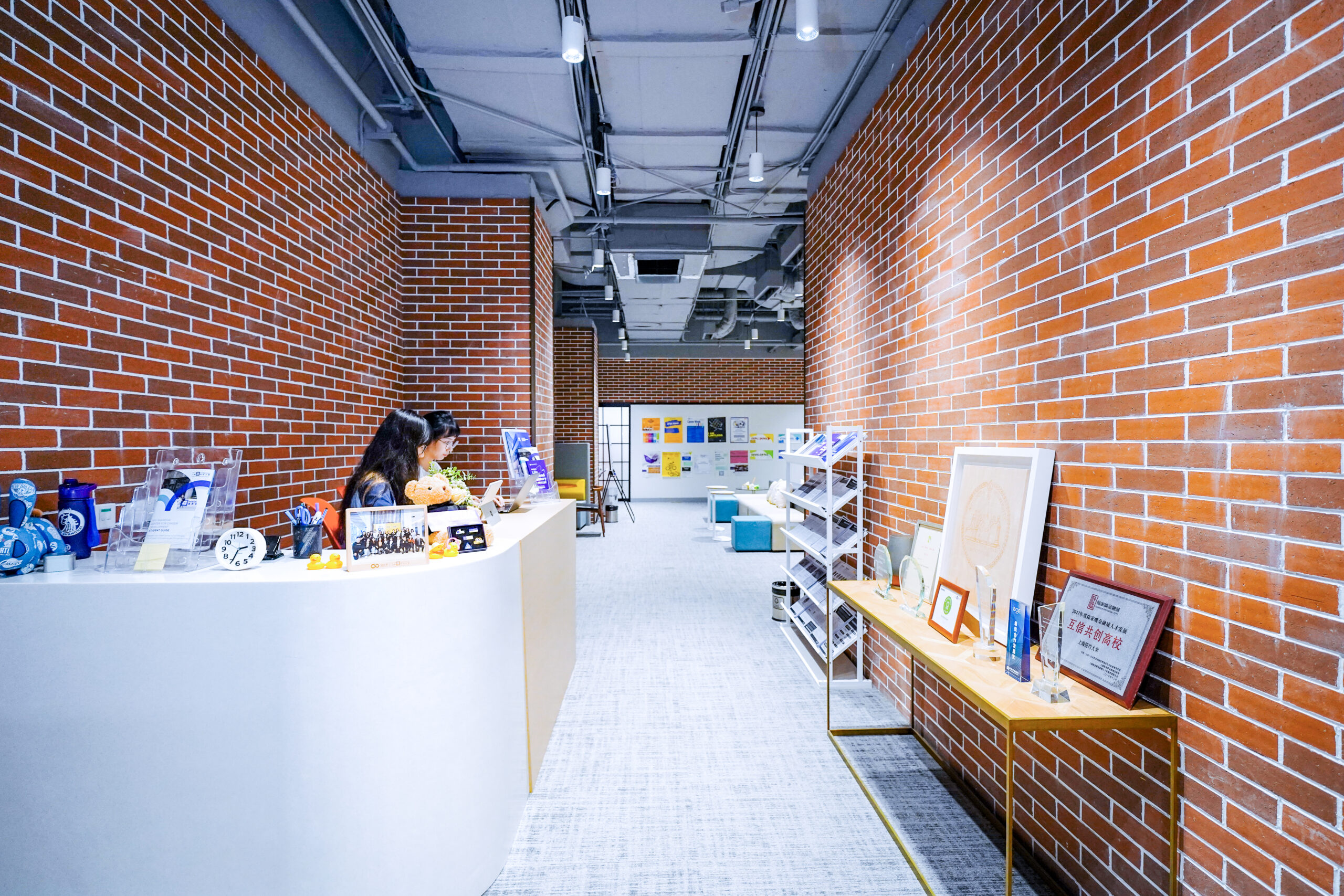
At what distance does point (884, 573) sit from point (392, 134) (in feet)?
12.3

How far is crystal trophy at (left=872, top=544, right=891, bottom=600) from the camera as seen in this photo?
8.75 ft

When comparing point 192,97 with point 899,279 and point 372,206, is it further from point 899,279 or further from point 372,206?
point 899,279

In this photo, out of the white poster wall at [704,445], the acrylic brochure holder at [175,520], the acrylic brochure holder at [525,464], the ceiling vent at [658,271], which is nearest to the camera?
the acrylic brochure holder at [175,520]

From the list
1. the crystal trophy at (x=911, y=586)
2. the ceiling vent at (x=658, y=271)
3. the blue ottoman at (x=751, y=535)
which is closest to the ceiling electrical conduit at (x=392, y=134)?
the ceiling vent at (x=658, y=271)

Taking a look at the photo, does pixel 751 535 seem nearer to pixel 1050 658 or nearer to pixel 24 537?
pixel 1050 658

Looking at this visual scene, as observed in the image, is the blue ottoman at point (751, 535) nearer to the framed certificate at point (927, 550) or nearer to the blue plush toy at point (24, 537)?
the framed certificate at point (927, 550)

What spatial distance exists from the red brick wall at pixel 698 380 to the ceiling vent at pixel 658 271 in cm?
615

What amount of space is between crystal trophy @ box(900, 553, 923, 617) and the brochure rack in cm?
44

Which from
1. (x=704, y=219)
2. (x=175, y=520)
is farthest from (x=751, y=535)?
(x=175, y=520)

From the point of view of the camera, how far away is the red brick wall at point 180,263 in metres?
1.74

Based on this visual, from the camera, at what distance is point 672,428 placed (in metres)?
13.5

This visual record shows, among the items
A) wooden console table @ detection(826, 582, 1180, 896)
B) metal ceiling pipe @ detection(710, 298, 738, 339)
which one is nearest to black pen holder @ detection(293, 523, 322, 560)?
wooden console table @ detection(826, 582, 1180, 896)

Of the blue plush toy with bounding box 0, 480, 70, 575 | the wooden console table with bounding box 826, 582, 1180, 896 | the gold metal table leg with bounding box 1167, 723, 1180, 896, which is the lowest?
the gold metal table leg with bounding box 1167, 723, 1180, 896

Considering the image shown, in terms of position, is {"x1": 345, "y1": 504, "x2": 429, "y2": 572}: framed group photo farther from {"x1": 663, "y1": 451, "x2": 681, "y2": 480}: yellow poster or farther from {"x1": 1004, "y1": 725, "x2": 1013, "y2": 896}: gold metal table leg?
{"x1": 663, "y1": 451, "x2": 681, "y2": 480}: yellow poster
